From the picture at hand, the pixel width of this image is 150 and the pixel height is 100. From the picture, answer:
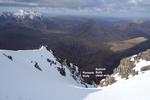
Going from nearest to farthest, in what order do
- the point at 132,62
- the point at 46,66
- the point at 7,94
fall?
the point at 7,94, the point at 132,62, the point at 46,66

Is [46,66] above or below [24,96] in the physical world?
below

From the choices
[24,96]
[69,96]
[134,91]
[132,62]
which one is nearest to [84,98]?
[69,96]

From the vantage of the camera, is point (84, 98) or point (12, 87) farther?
point (84, 98)

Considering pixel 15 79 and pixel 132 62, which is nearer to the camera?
pixel 15 79

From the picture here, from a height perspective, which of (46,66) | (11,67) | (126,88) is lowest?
(46,66)

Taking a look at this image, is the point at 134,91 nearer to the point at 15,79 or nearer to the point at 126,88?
the point at 126,88

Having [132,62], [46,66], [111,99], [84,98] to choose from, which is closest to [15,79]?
[84,98]

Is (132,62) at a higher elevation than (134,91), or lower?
lower

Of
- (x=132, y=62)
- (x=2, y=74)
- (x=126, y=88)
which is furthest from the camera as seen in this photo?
(x=132, y=62)

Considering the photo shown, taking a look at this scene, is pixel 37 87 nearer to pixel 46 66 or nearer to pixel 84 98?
pixel 84 98
